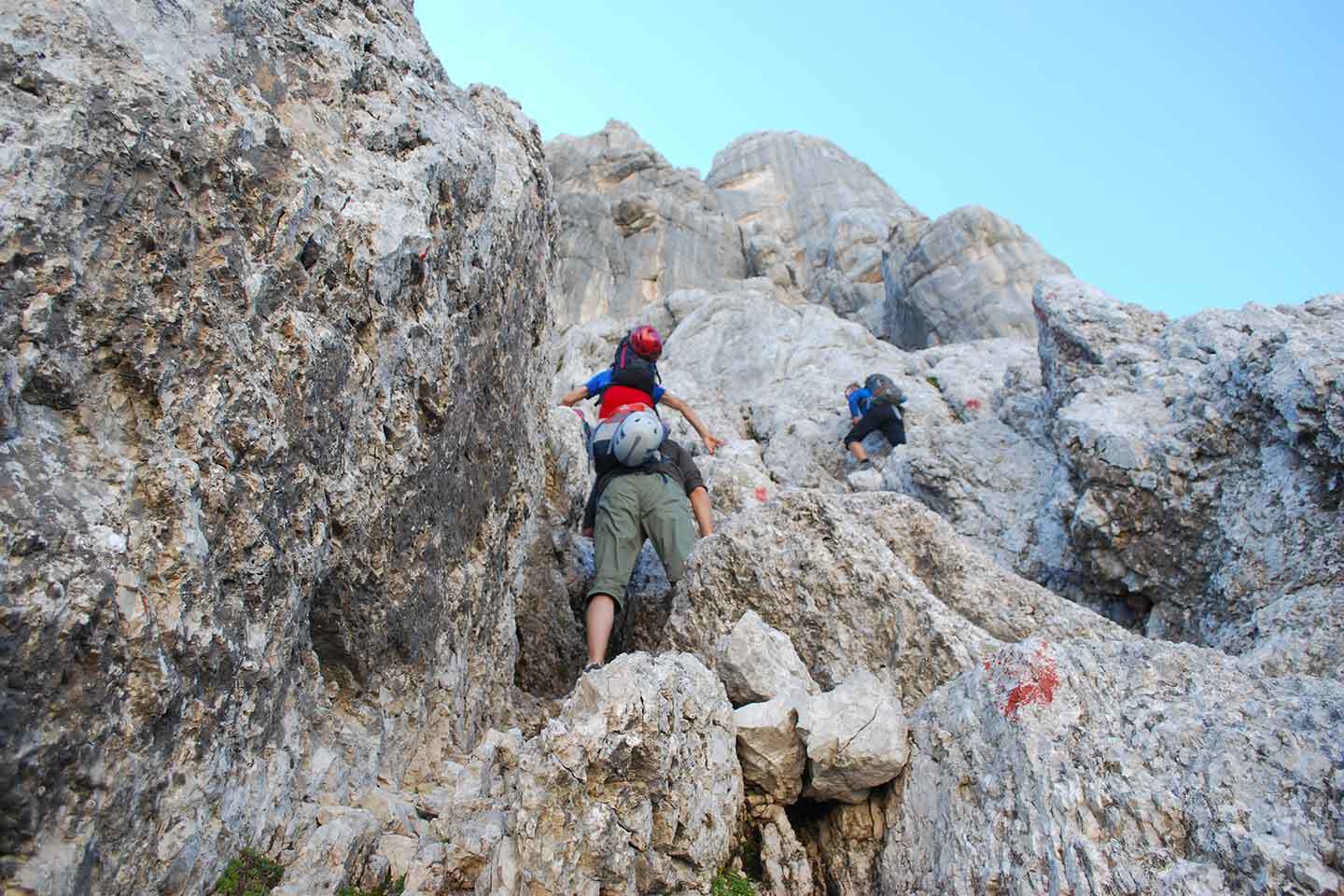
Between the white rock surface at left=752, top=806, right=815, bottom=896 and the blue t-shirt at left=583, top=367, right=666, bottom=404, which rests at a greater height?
the blue t-shirt at left=583, top=367, right=666, bottom=404

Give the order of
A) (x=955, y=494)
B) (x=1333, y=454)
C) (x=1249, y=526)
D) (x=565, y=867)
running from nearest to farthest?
(x=565, y=867) < (x=1333, y=454) < (x=1249, y=526) < (x=955, y=494)

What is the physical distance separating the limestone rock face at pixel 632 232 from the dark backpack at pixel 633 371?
53893mm

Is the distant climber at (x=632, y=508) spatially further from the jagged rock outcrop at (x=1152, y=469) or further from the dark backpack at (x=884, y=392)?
the dark backpack at (x=884, y=392)

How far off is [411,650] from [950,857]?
163 inches

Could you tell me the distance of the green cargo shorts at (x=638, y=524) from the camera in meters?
9.29

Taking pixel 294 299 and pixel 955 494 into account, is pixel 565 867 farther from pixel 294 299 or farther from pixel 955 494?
pixel 955 494

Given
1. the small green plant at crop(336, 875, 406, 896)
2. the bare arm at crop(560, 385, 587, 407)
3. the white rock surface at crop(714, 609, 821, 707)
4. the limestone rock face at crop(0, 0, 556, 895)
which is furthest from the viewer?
the bare arm at crop(560, 385, 587, 407)

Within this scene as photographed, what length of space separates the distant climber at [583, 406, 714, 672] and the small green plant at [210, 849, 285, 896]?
4.45 meters

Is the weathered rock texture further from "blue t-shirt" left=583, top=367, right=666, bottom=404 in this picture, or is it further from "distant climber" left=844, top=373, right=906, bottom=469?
"blue t-shirt" left=583, top=367, right=666, bottom=404

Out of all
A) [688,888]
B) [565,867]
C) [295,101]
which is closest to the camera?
[565,867]

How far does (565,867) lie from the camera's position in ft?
16.9

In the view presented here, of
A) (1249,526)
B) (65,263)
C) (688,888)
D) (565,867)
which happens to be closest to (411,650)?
(565,867)

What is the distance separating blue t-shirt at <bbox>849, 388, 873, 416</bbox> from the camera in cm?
2155

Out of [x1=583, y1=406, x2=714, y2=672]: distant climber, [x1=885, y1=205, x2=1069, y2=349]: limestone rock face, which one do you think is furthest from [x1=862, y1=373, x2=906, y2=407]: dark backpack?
[x1=885, y1=205, x2=1069, y2=349]: limestone rock face
